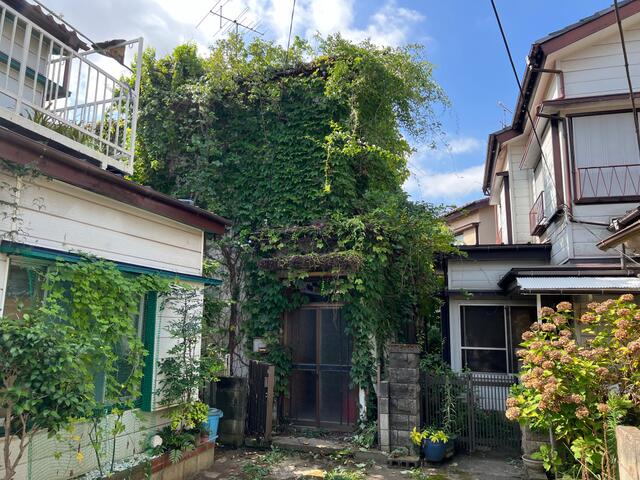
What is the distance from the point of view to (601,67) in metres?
9.12

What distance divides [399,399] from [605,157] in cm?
619

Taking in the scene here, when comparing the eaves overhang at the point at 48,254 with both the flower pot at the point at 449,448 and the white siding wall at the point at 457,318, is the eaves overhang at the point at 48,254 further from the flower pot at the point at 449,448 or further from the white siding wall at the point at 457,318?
the white siding wall at the point at 457,318

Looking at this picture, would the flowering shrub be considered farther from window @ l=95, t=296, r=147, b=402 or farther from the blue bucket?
window @ l=95, t=296, r=147, b=402

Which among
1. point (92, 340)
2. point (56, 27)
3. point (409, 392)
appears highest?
point (56, 27)

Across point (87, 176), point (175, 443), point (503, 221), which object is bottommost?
point (175, 443)

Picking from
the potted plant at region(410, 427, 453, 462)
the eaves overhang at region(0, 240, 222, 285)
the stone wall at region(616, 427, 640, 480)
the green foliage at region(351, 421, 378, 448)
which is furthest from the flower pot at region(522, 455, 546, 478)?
the eaves overhang at region(0, 240, 222, 285)

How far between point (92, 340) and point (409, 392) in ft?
16.0

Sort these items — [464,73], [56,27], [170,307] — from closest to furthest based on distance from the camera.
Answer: [170,307] < [56,27] < [464,73]

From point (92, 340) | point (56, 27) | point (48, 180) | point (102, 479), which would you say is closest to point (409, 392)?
point (102, 479)

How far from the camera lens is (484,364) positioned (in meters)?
10.0

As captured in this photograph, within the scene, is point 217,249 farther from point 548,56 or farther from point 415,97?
point 548,56

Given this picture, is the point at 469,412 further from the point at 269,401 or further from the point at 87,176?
the point at 87,176

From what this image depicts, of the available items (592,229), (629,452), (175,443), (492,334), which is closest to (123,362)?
(175,443)

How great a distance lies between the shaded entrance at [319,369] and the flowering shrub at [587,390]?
11.7 feet
